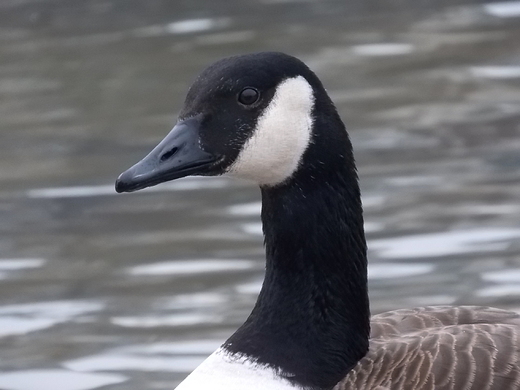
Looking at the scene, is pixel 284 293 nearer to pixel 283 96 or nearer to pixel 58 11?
pixel 283 96

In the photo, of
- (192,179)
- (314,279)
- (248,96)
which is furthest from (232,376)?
(192,179)

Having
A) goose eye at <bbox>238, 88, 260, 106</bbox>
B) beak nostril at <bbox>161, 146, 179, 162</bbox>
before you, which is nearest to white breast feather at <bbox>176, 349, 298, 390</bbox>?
beak nostril at <bbox>161, 146, 179, 162</bbox>

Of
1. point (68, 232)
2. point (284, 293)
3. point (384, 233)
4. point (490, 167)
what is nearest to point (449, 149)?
point (490, 167)

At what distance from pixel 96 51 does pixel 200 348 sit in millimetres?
7429

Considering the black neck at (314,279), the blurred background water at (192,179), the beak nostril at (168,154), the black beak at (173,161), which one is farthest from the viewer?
the blurred background water at (192,179)

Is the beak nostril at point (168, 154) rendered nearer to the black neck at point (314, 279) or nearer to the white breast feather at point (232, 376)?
the black neck at point (314, 279)

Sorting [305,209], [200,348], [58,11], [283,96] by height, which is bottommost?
[200,348]

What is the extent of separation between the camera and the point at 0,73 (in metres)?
13.4

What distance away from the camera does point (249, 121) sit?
17.1 feet

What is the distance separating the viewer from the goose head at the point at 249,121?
512cm

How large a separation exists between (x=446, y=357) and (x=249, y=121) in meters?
1.23

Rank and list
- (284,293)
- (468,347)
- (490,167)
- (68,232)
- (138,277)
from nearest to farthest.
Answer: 1. (468,347)
2. (284,293)
3. (138,277)
4. (68,232)
5. (490,167)

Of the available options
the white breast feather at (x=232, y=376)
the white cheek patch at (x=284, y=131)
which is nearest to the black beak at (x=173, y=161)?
the white cheek patch at (x=284, y=131)

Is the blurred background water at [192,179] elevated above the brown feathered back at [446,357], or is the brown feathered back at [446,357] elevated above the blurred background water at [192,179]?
the blurred background water at [192,179]
